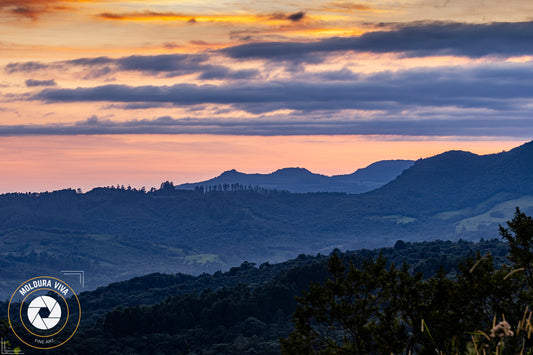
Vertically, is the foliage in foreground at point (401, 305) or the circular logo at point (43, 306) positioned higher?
the foliage in foreground at point (401, 305)

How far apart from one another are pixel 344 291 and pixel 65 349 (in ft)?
533

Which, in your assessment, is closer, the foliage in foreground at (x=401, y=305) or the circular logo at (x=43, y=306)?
the foliage in foreground at (x=401, y=305)

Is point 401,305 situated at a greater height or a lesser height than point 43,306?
greater

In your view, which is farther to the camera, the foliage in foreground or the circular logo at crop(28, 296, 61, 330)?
the circular logo at crop(28, 296, 61, 330)

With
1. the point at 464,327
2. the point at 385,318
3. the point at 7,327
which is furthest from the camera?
the point at 385,318

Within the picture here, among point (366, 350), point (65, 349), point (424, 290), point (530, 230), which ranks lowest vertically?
point (65, 349)

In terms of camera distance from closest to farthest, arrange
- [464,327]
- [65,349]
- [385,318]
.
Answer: [464,327], [385,318], [65,349]

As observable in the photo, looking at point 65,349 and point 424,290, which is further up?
point 424,290

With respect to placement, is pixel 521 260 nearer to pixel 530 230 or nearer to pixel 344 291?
pixel 530 230

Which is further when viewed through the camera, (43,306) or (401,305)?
(43,306)

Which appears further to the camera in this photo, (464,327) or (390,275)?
(390,275)

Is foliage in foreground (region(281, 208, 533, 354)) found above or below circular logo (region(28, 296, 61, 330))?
above

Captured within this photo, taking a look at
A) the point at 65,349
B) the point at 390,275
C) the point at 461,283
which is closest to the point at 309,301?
the point at 390,275

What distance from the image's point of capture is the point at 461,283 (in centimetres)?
5175
